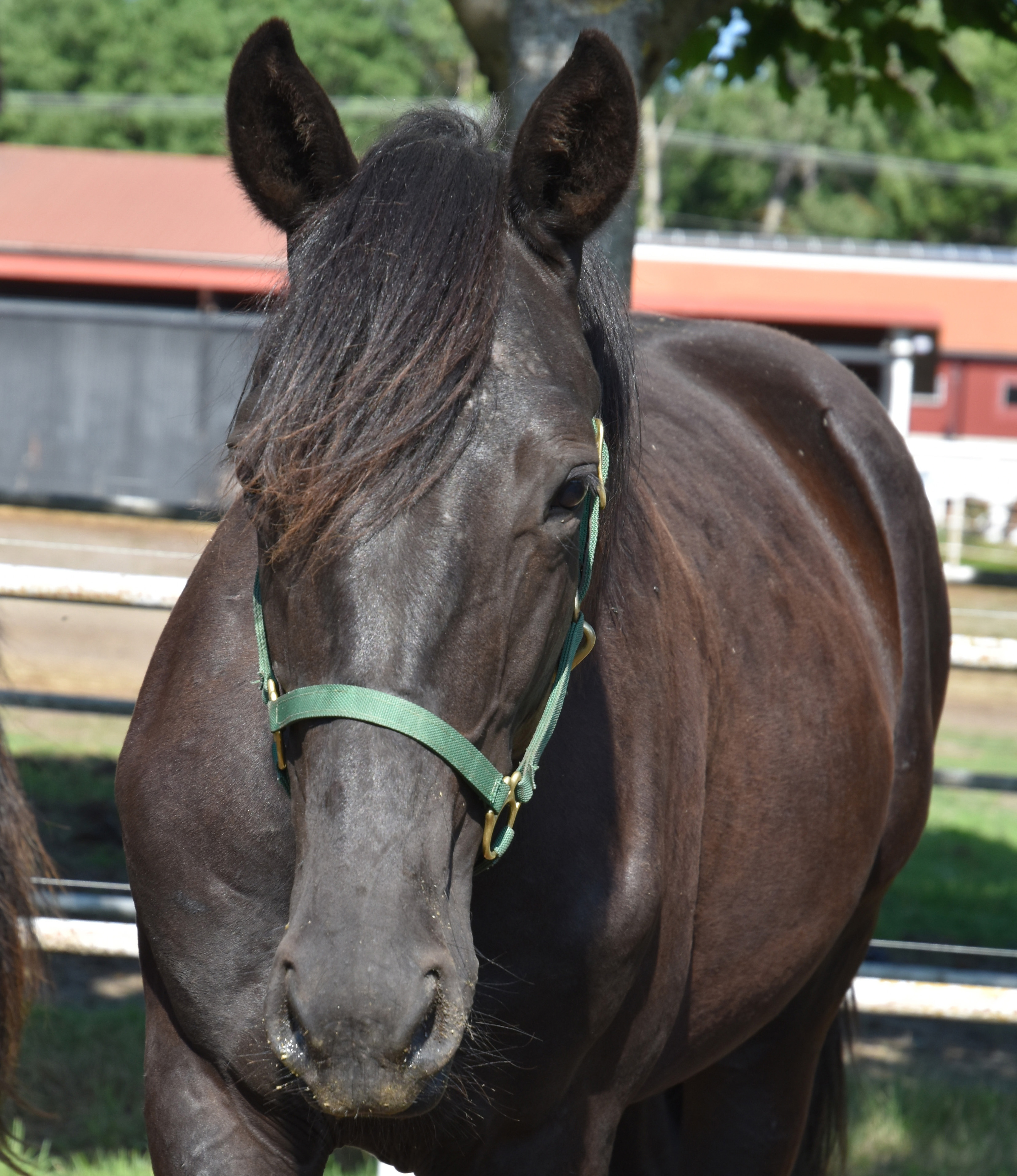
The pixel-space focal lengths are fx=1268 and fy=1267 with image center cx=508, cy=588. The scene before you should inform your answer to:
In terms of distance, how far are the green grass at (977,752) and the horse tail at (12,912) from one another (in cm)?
570

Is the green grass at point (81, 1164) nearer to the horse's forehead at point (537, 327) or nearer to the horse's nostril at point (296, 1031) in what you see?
the horse's nostril at point (296, 1031)

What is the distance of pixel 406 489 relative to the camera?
4.57 ft

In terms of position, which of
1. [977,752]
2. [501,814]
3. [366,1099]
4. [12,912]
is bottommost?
[977,752]

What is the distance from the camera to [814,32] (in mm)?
4746

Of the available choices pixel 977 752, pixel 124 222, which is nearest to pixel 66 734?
pixel 977 752

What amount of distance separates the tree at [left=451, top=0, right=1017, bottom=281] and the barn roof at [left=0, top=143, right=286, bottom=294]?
485 inches

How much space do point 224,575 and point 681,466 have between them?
1099 millimetres

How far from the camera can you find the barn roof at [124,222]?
61.2 feet

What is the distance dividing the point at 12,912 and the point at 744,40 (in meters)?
4.12

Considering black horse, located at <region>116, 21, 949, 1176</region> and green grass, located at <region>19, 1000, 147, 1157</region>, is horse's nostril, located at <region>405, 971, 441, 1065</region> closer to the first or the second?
black horse, located at <region>116, 21, 949, 1176</region>

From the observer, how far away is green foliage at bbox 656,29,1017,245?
40.3 metres

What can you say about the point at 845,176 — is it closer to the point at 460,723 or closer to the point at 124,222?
the point at 124,222

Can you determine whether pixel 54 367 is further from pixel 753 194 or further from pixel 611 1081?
pixel 753 194

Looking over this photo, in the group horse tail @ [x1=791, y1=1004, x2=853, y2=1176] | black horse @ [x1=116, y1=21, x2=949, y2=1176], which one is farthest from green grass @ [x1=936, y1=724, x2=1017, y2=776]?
black horse @ [x1=116, y1=21, x2=949, y2=1176]
